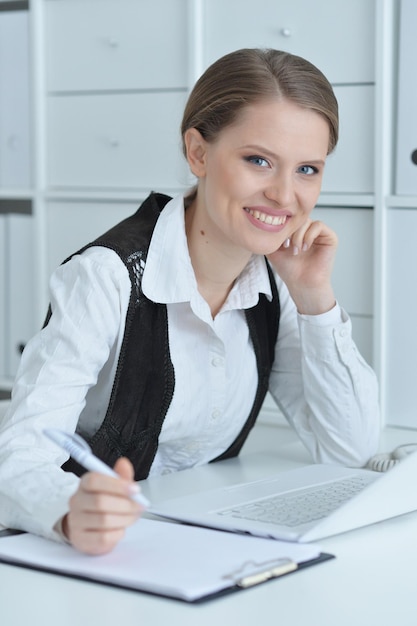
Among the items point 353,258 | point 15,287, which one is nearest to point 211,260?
point 353,258

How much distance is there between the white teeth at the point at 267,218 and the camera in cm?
153

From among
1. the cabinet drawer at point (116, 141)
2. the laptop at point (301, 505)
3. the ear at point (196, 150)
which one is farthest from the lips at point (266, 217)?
the cabinet drawer at point (116, 141)

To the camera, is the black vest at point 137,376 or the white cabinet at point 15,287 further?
the white cabinet at point 15,287

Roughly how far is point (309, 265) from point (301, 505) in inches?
18.0

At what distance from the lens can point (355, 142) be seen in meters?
2.08

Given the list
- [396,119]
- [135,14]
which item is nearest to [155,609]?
[396,119]

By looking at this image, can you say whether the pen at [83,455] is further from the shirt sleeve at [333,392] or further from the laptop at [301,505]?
the shirt sleeve at [333,392]

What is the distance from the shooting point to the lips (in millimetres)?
1527

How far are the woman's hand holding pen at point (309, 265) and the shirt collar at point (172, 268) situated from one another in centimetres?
7

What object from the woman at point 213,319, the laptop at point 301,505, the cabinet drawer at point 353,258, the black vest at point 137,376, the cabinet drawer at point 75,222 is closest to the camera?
the laptop at point 301,505

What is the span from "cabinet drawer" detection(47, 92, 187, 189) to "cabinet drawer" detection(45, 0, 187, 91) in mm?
37

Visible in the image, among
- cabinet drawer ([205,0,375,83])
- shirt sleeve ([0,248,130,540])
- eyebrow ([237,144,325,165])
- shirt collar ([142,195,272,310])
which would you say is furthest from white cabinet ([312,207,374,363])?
shirt sleeve ([0,248,130,540])

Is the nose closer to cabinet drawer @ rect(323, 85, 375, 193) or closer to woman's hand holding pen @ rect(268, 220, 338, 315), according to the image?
woman's hand holding pen @ rect(268, 220, 338, 315)

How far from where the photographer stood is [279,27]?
2.14m
